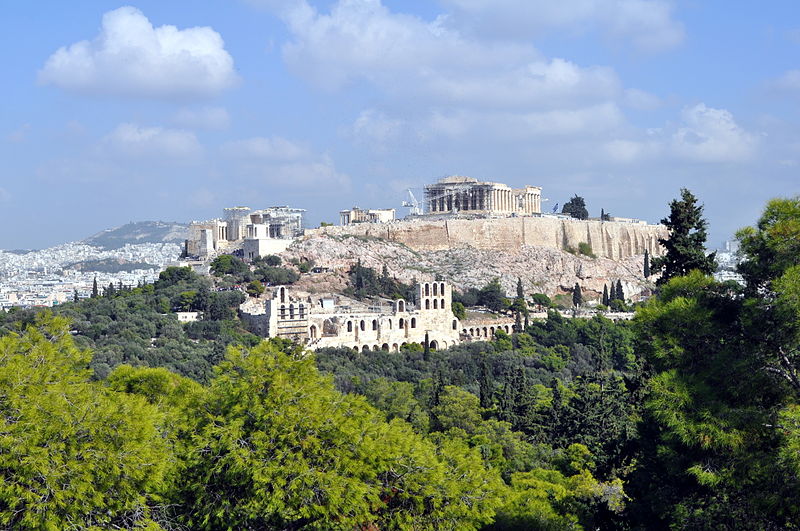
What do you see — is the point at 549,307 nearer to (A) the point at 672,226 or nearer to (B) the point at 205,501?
(A) the point at 672,226

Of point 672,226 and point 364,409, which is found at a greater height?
point 672,226

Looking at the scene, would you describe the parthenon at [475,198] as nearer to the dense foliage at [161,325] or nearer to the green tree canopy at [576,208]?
the green tree canopy at [576,208]

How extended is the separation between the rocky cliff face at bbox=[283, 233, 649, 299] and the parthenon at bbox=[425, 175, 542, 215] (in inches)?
308

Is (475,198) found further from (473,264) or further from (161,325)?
(161,325)

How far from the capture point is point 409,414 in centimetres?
3347

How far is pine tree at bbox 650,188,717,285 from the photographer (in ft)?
73.3

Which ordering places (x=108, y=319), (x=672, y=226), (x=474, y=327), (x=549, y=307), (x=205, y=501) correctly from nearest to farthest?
(x=205, y=501) < (x=672, y=226) < (x=108, y=319) < (x=474, y=327) < (x=549, y=307)

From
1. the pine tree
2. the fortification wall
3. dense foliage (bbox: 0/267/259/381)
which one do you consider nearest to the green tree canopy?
the fortification wall

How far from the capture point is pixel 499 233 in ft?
289

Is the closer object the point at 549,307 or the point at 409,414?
the point at 409,414

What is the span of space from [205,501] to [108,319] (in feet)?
127

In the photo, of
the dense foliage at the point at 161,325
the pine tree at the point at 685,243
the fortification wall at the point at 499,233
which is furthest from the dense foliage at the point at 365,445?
the fortification wall at the point at 499,233

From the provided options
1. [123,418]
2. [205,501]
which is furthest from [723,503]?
[123,418]

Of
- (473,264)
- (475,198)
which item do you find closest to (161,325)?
(473,264)
